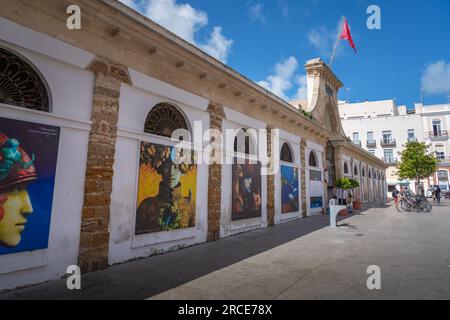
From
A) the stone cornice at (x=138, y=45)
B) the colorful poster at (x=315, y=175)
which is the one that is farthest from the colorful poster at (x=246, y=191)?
the colorful poster at (x=315, y=175)

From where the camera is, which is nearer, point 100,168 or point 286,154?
point 100,168

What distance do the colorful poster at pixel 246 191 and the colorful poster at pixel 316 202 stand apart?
5526 millimetres

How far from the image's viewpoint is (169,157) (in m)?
6.50

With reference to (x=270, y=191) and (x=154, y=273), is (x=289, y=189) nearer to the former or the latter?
(x=270, y=191)

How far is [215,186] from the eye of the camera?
7.94 metres

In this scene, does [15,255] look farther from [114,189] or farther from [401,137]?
[401,137]

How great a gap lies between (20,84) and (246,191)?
6.69 m

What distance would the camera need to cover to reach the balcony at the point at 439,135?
39000mm

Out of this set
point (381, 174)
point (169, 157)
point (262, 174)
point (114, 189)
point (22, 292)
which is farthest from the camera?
point (381, 174)

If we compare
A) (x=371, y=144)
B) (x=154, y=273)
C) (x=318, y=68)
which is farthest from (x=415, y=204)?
(x=371, y=144)

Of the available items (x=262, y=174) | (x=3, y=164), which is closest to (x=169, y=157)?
(x=3, y=164)

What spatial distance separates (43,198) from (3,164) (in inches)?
29.4

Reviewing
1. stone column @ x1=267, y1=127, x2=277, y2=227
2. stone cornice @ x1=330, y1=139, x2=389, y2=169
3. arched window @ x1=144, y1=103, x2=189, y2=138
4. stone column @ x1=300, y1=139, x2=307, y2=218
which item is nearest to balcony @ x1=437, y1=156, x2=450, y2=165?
stone cornice @ x1=330, y1=139, x2=389, y2=169
